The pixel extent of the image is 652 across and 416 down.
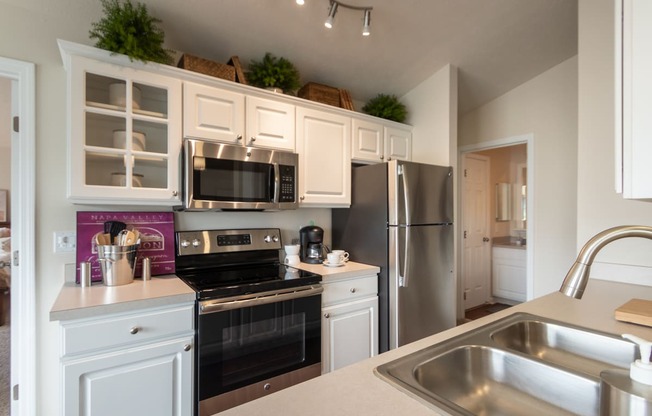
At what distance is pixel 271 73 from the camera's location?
86.0 inches

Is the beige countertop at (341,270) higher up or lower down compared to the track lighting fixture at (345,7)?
→ lower down

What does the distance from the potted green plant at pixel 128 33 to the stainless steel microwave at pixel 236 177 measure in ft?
1.57

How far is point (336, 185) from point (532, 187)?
81.0 inches

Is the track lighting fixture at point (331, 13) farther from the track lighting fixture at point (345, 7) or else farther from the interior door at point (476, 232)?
the interior door at point (476, 232)

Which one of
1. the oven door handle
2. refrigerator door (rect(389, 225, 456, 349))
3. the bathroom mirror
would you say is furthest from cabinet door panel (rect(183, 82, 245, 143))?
the bathroom mirror

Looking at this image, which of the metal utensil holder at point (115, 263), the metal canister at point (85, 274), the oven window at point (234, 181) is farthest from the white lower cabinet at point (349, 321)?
the metal canister at point (85, 274)

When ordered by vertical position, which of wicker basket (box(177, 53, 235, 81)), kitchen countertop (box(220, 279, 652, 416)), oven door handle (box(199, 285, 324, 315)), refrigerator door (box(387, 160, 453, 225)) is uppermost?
wicker basket (box(177, 53, 235, 81))

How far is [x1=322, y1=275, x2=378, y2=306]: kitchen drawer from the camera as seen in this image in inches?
79.0

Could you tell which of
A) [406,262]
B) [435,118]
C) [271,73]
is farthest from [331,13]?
[406,262]

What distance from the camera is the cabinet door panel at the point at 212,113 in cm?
185

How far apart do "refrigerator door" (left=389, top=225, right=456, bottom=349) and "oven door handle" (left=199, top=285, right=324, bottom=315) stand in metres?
0.61

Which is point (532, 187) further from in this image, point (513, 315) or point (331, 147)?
point (513, 315)

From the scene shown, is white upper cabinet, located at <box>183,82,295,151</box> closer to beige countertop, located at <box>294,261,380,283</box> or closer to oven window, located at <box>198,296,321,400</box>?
beige countertop, located at <box>294,261,380,283</box>

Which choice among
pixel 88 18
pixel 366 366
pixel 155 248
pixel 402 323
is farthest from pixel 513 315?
pixel 88 18
